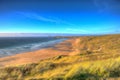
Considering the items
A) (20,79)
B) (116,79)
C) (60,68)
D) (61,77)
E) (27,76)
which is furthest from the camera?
(60,68)

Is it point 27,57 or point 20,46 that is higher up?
point 27,57

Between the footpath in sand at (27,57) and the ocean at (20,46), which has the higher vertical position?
the footpath in sand at (27,57)

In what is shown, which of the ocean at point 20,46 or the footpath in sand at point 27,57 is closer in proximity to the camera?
the footpath in sand at point 27,57

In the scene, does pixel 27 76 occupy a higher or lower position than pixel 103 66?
lower

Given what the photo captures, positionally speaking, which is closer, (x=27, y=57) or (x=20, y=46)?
(x=27, y=57)

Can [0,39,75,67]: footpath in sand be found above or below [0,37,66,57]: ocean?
above

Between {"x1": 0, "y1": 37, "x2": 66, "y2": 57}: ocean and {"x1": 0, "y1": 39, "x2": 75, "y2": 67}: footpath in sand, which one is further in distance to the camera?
{"x1": 0, "y1": 37, "x2": 66, "y2": 57}: ocean

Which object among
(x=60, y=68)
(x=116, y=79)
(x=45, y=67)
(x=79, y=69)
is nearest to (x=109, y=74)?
(x=116, y=79)

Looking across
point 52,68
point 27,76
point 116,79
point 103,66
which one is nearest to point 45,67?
point 52,68

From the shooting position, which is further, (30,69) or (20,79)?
(30,69)

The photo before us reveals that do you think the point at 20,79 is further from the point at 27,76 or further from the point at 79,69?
the point at 79,69

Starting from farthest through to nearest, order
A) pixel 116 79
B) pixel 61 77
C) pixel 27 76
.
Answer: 1. pixel 27 76
2. pixel 61 77
3. pixel 116 79
